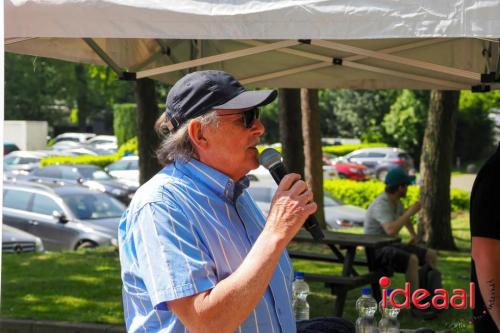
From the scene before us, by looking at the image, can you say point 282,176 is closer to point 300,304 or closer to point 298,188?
point 298,188

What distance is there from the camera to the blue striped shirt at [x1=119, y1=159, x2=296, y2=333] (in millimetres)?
2275

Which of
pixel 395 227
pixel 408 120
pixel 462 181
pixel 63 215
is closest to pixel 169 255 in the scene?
pixel 395 227

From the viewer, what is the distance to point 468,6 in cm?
337

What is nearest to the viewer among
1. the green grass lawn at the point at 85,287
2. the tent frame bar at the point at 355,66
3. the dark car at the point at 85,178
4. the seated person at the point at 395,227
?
the tent frame bar at the point at 355,66

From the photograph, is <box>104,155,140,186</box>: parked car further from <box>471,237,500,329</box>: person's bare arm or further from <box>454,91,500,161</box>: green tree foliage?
<box>471,237,500,329</box>: person's bare arm

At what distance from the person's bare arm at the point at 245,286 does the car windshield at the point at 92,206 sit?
1157cm

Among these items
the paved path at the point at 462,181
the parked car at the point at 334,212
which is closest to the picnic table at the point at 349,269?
the parked car at the point at 334,212

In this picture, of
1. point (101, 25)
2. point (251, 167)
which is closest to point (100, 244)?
point (101, 25)

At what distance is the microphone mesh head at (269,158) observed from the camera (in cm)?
262

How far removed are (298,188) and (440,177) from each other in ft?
32.8

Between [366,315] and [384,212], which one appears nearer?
[366,315]

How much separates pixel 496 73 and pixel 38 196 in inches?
405

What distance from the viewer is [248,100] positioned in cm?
247

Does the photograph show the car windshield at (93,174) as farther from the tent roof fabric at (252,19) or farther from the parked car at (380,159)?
the tent roof fabric at (252,19)
